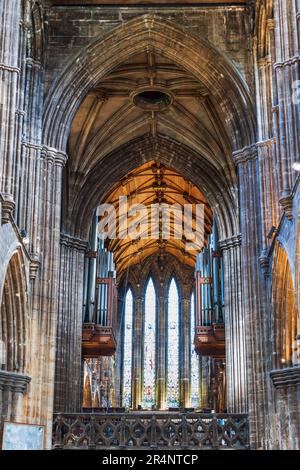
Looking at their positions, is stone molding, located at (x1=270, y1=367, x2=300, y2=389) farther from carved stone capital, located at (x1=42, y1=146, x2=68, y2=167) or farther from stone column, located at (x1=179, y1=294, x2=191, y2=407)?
stone column, located at (x1=179, y1=294, x2=191, y2=407)

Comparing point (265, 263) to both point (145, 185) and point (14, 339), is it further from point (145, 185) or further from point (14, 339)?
point (145, 185)

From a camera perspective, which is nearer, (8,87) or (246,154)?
(8,87)

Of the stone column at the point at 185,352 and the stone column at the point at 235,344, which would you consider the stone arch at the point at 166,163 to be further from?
the stone column at the point at 185,352

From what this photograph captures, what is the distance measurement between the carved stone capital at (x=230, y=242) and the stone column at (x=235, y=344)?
0.94 meters

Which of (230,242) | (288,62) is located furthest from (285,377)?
(230,242)

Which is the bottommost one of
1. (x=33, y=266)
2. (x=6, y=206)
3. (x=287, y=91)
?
(x=33, y=266)

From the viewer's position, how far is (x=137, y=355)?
1624 inches

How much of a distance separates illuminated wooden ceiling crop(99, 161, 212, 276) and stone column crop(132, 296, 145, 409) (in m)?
2.21

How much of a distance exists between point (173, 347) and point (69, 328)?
53.1 ft

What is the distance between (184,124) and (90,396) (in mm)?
14316

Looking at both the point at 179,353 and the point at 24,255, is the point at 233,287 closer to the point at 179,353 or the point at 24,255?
the point at 24,255

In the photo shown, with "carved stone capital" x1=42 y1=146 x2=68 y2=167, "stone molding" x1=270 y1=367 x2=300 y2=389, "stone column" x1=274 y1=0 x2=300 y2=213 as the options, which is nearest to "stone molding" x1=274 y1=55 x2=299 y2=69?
"stone column" x1=274 y1=0 x2=300 y2=213

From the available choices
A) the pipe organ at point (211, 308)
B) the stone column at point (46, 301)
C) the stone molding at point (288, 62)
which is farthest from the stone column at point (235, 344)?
the stone molding at point (288, 62)

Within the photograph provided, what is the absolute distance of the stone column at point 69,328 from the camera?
25047mm
